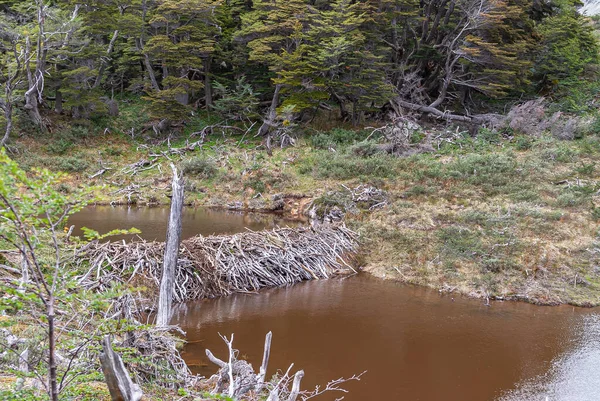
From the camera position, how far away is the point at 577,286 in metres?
11.2

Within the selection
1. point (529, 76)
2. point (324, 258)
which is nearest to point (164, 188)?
point (324, 258)

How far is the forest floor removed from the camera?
11.8m

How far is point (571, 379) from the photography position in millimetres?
7578

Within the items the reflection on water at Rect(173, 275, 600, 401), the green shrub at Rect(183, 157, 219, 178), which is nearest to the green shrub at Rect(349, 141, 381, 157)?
the green shrub at Rect(183, 157, 219, 178)

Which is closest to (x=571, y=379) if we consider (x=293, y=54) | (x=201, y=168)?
(x=201, y=168)

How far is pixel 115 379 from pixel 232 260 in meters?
6.93

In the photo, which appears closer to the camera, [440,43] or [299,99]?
[299,99]

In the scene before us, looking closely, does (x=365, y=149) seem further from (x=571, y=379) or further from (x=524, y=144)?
(x=571, y=379)

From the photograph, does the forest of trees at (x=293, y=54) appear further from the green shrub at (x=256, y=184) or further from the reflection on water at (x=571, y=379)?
the reflection on water at (x=571, y=379)

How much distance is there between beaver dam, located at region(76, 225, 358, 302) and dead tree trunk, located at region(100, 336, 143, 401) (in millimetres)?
4835

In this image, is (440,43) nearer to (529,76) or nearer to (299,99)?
(529,76)

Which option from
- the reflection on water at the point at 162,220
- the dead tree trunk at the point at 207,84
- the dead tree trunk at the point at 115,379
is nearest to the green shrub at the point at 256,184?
the reflection on water at the point at 162,220

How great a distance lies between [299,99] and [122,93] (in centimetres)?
1154

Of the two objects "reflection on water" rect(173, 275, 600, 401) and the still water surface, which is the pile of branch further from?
the still water surface
